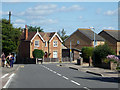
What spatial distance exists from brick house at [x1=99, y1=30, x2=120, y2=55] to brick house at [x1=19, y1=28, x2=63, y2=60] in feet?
52.9

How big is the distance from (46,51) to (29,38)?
5.40m

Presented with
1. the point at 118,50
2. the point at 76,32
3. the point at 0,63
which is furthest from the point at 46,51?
the point at 0,63

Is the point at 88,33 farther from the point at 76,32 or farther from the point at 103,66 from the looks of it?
the point at 103,66

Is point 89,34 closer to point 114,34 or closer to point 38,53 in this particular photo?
point 114,34

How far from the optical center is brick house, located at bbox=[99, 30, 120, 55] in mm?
76312

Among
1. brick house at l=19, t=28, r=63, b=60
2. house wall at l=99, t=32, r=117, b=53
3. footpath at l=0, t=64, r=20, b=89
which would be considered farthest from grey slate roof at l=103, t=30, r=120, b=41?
footpath at l=0, t=64, r=20, b=89

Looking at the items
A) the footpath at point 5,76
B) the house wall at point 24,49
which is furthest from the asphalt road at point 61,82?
the house wall at point 24,49

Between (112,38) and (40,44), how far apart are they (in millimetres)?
22185

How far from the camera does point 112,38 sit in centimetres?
7750

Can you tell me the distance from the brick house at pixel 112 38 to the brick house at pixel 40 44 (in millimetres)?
16120

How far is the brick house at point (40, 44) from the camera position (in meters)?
66.8

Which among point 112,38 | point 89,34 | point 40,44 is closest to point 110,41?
point 112,38

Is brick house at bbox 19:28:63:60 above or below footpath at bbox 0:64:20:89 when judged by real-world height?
above

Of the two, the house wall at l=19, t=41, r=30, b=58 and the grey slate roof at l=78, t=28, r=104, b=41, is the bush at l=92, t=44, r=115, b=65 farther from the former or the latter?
the grey slate roof at l=78, t=28, r=104, b=41
